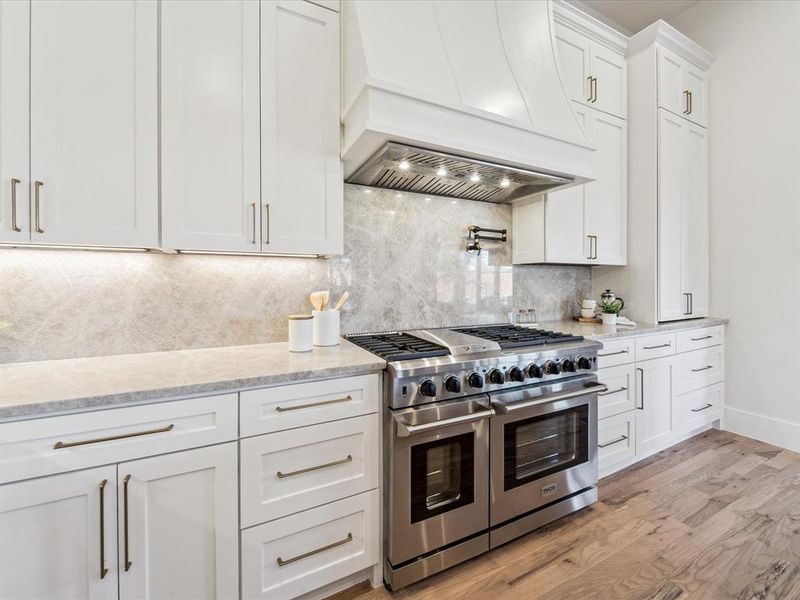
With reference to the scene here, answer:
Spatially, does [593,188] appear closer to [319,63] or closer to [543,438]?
[543,438]

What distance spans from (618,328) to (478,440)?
1.56m

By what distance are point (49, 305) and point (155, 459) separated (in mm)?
942

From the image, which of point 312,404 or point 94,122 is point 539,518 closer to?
point 312,404

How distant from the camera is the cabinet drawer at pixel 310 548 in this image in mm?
1317

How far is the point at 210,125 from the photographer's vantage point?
1.54 meters

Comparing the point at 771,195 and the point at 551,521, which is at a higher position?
the point at 771,195

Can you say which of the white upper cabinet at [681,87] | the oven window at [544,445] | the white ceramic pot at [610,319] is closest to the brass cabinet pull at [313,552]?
Result: the oven window at [544,445]

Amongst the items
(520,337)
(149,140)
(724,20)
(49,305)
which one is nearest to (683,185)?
(724,20)

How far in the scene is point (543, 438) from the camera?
6.19 ft

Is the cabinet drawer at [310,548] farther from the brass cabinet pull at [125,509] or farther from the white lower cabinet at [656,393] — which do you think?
the white lower cabinet at [656,393]

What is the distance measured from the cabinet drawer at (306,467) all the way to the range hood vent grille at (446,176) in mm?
1206

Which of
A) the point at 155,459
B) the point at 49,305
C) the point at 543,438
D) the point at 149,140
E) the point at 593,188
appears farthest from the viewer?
the point at 593,188

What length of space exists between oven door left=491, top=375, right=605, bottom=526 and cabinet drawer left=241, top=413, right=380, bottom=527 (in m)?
0.61

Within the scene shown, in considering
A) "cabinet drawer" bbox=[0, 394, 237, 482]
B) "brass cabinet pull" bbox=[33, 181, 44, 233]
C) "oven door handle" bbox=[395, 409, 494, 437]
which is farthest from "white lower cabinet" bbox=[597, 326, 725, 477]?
"brass cabinet pull" bbox=[33, 181, 44, 233]
